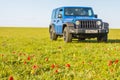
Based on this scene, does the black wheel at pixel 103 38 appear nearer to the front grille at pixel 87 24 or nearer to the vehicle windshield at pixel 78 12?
the front grille at pixel 87 24

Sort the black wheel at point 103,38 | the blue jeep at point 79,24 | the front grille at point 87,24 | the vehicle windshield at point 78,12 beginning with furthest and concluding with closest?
the vehicle windshield at point 78,12, the black wheel at point 103,38, the front grille at point 87,24, the blue jeep at point 79,24

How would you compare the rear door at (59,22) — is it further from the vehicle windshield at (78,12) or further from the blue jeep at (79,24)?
the vehicle windshield at (78,12)

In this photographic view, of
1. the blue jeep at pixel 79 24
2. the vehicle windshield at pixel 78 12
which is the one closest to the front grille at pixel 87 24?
the blue jeep at pixel 79 24

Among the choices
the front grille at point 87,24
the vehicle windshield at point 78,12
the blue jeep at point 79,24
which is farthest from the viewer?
the vehicle windshield at point 78,12

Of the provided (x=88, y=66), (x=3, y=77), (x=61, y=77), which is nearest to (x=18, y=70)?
(x=3, y=77)

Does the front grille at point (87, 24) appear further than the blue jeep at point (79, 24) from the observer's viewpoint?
Yes

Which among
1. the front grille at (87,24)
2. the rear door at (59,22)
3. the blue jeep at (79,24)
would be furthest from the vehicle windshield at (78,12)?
the front grille at (87,24)

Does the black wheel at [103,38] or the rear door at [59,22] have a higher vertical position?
the rear door at [59,22]

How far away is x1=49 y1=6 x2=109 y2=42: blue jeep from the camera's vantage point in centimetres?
1625

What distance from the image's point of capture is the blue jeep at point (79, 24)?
53.3ft

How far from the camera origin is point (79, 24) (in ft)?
53.5

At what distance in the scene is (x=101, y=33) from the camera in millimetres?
16562

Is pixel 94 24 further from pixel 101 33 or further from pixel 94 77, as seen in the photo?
pixel 94 77

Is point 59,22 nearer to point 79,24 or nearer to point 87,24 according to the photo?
point 79,24
